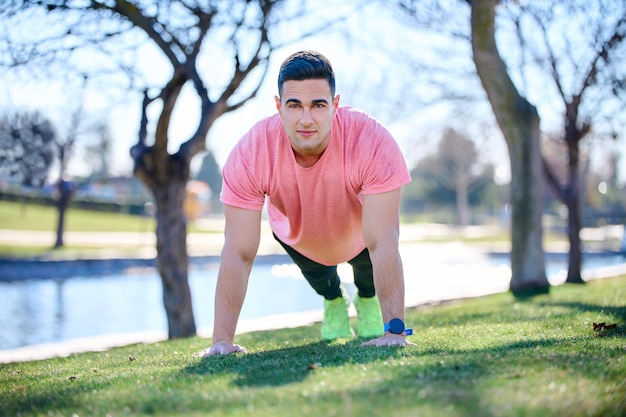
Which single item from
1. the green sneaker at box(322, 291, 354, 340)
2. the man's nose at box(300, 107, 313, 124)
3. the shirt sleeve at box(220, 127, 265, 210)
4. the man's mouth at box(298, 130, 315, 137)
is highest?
the man's nose at box(300, 107, 313, 124)

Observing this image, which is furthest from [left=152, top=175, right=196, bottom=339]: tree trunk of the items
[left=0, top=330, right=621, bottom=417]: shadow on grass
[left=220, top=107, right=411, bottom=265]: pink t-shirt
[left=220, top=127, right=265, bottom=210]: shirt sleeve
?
[left=0, top=330, right=621, bottom=417]: shadow on grass

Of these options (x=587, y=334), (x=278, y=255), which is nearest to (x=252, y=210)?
(x=587, y=334)

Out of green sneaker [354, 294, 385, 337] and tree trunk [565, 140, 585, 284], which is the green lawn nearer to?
tree trunk [565, 140, 585, 284]

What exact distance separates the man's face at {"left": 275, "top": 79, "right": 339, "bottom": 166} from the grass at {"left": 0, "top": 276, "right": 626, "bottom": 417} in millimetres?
1106

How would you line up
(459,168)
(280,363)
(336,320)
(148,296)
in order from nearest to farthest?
1. (280,363)
2. (336,320)
3. (148,296)
4. (459,168)

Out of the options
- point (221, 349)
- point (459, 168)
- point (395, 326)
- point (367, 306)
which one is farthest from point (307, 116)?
point (459, 168)

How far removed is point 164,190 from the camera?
7.79 meters

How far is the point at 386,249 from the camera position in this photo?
3584 millimetres

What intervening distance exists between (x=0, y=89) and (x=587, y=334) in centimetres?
697

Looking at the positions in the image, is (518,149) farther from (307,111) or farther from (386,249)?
(307,111)

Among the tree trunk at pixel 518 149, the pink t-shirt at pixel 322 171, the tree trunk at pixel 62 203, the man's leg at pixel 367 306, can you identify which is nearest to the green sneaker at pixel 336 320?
the man's leg at pixel 367 306

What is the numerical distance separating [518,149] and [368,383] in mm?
7747

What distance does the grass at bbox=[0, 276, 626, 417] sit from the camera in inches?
85.4

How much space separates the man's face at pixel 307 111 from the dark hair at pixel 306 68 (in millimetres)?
25
